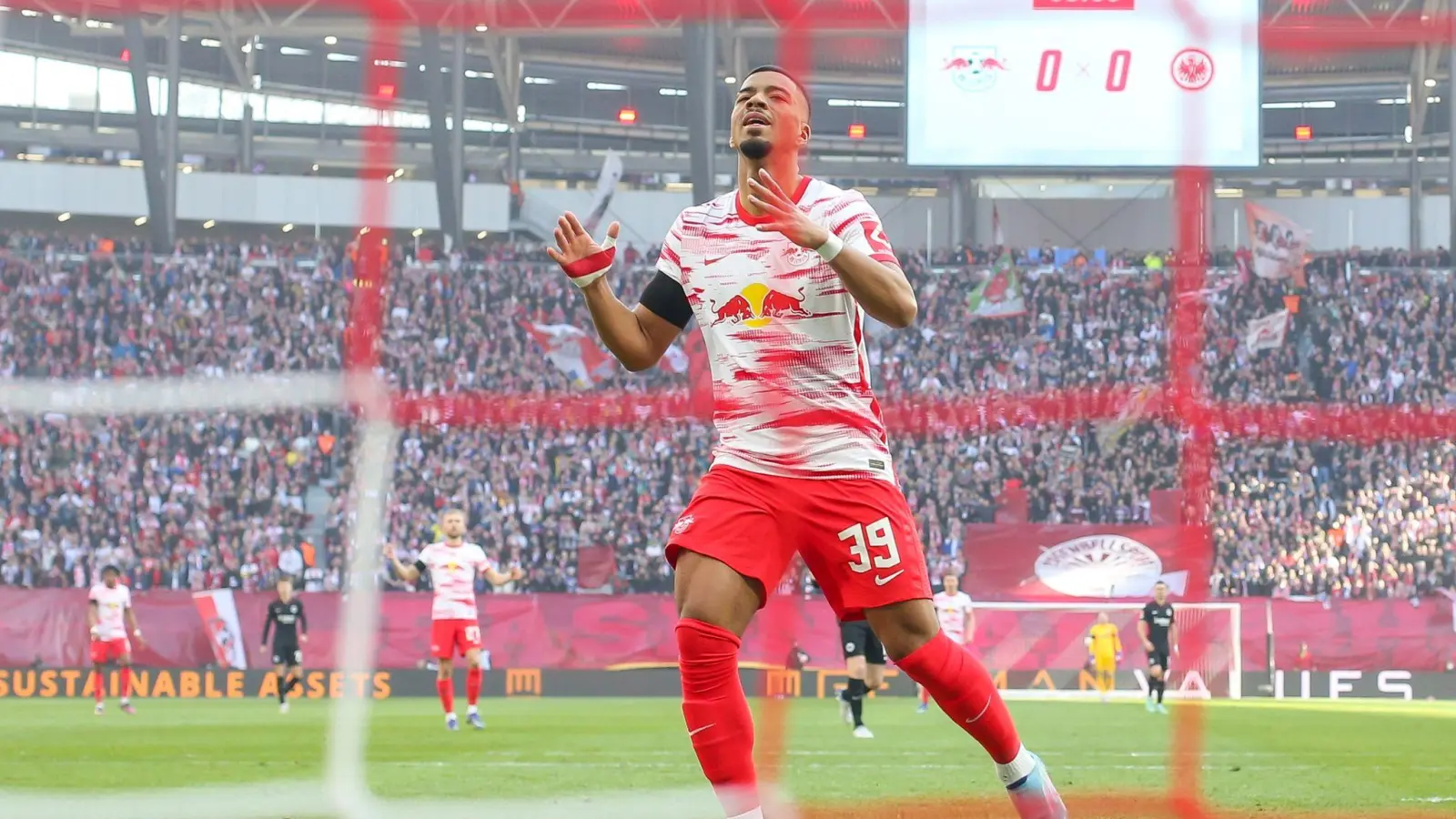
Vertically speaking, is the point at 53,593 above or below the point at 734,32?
below

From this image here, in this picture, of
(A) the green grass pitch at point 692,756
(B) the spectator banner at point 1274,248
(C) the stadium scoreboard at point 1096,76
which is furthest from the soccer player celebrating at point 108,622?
(B) the spectator banner at point 1274,248

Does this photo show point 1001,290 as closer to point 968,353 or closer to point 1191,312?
point 968,353

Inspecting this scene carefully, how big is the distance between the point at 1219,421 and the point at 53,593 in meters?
16.9

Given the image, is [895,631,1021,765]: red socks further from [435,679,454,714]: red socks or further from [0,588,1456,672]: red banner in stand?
[0,588,1456,672]: red banner in stand

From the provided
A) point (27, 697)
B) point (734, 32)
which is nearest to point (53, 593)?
point (27, 697)

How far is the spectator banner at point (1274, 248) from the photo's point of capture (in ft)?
85.6

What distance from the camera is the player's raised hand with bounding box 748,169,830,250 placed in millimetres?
3967

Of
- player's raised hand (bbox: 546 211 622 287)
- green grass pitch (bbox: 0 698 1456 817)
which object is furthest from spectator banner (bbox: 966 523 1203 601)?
player's raised hand (bbox: 546 211 622 287)

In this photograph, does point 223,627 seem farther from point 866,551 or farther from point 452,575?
point 866,551

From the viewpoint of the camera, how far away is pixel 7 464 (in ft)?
72.5

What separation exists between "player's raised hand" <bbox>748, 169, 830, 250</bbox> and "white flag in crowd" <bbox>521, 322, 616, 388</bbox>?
14.9 metres

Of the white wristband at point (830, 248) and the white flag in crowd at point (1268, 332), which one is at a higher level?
the white flag in crowd at point (1268, 332)

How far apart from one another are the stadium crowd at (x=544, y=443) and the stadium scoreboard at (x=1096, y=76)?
2861 mm

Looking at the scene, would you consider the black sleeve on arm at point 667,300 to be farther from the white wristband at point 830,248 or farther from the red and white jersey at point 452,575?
the red and white jersey at point 452,575
